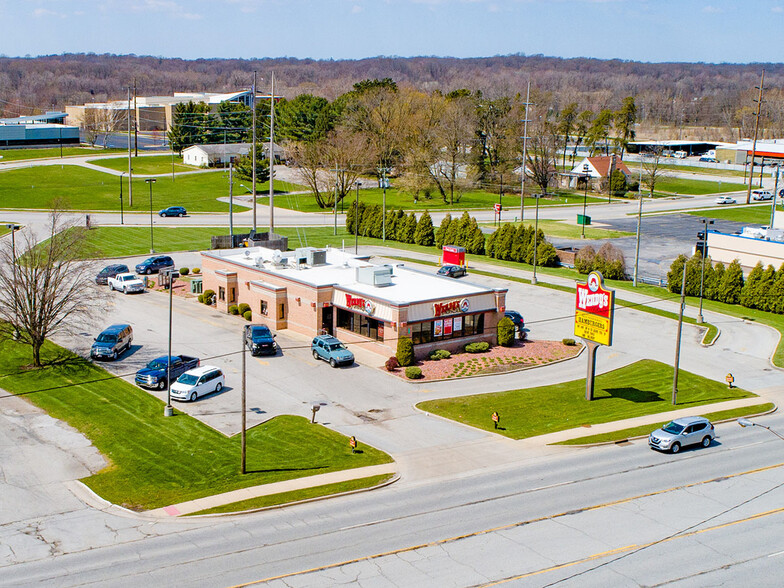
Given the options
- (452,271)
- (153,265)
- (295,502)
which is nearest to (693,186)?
(452,271)

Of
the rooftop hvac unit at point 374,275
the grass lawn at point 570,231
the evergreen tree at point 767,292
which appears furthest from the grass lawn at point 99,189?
the evergreen tree at point 767,292

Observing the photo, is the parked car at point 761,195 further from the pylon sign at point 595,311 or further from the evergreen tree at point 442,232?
the pylon sign at point 595,311

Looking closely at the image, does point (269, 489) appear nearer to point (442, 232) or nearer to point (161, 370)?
point (161, 370)

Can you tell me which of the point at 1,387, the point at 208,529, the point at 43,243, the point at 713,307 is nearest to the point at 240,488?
the point at 208,529

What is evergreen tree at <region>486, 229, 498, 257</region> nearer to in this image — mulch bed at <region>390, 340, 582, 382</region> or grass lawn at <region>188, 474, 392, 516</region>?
mulch bed at <region>390, 340, 582, 382</region>

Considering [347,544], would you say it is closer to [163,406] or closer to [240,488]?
[240,488]
